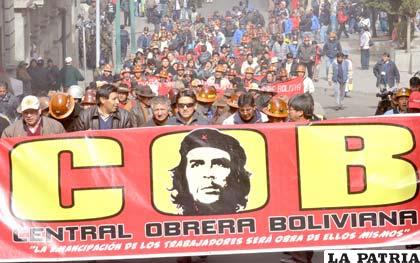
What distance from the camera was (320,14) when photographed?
45156 millimetres

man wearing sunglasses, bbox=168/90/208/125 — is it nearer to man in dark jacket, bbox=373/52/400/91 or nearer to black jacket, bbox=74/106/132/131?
black jacket, bbox=74/106/132/131

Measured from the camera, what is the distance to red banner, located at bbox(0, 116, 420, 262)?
10047 mm

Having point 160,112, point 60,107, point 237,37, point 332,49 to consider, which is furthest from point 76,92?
point 237,37

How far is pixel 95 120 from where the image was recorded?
11.3 meters

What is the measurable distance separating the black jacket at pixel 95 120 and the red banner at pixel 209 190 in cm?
106

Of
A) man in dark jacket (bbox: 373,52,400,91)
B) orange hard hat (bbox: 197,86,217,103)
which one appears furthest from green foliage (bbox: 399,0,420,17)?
orange hard hat (bbox: 197,86,217,103)

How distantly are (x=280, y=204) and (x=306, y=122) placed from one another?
663 millimetres

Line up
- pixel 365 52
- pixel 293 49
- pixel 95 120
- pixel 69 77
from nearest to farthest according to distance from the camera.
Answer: pixel 95 120
pixel 69 77
pixel 293 49
pixel 365 52

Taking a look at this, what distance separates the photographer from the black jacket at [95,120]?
36.9 feet

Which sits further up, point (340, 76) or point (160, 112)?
point (160, 112)

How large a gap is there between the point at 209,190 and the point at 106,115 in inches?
58.6

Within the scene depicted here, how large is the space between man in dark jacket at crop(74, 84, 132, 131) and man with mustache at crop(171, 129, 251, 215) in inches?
46.8

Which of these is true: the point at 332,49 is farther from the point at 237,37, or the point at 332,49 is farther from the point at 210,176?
the point at 210,176

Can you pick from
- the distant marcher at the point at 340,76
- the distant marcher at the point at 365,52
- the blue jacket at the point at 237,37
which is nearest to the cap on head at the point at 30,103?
the distant marcher at the point at 340,76
